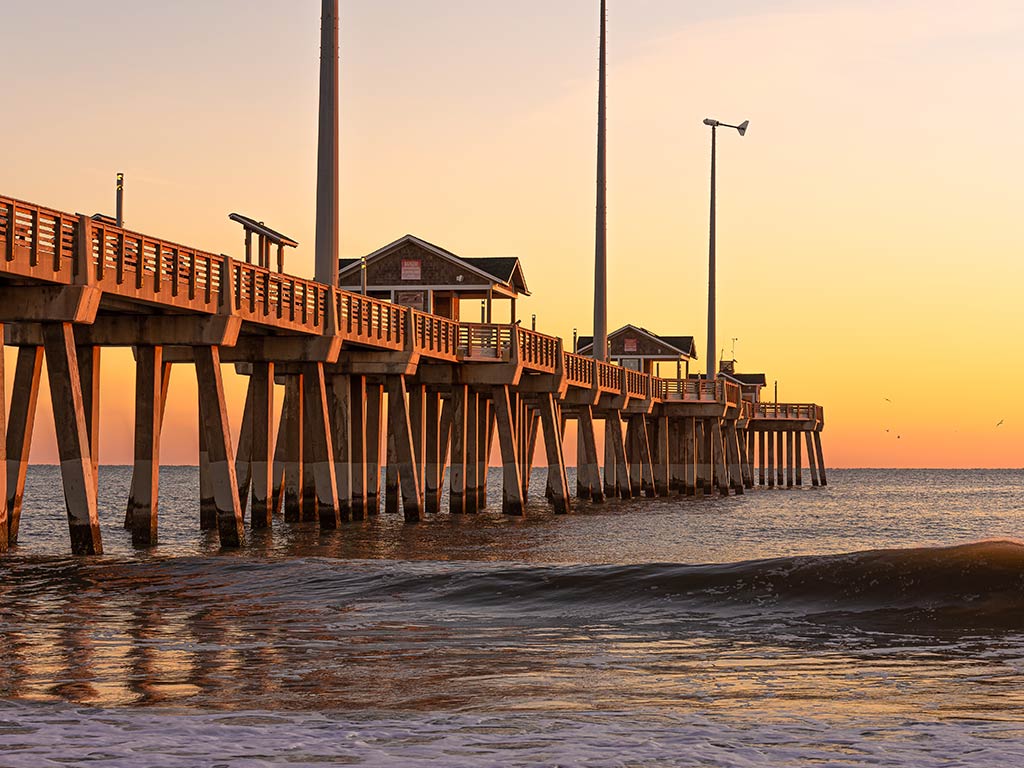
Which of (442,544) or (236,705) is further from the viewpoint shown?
(442,544)

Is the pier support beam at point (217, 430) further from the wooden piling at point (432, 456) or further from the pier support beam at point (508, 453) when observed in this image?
the wooden piling at point (432, 456)

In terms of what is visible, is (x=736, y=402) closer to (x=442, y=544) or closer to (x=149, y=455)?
(x=442, y=544)

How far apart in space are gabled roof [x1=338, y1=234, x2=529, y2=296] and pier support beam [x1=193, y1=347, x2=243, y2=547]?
2494 centimetres

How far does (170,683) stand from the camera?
10.7 meters

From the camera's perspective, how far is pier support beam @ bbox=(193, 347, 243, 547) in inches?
1041

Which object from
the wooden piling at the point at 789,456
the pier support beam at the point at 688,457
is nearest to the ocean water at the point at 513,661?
the pier support beam at the point at 688,457

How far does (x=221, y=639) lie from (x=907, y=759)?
738 cm

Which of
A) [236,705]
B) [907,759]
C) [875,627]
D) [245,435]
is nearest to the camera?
[907,759]

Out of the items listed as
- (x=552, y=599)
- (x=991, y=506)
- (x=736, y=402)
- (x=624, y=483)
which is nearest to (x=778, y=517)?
(x=624, y=483)

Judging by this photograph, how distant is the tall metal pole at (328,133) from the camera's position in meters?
32.6

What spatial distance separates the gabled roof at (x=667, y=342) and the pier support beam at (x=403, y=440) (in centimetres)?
4674

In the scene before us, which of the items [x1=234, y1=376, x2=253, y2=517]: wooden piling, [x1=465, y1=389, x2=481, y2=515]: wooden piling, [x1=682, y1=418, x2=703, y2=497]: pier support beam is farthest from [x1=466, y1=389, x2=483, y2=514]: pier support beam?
[x1=682, y1=418, x2=703, y2=497]: pier support beam

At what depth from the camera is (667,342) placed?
298ft

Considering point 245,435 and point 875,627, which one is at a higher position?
point 245,435
